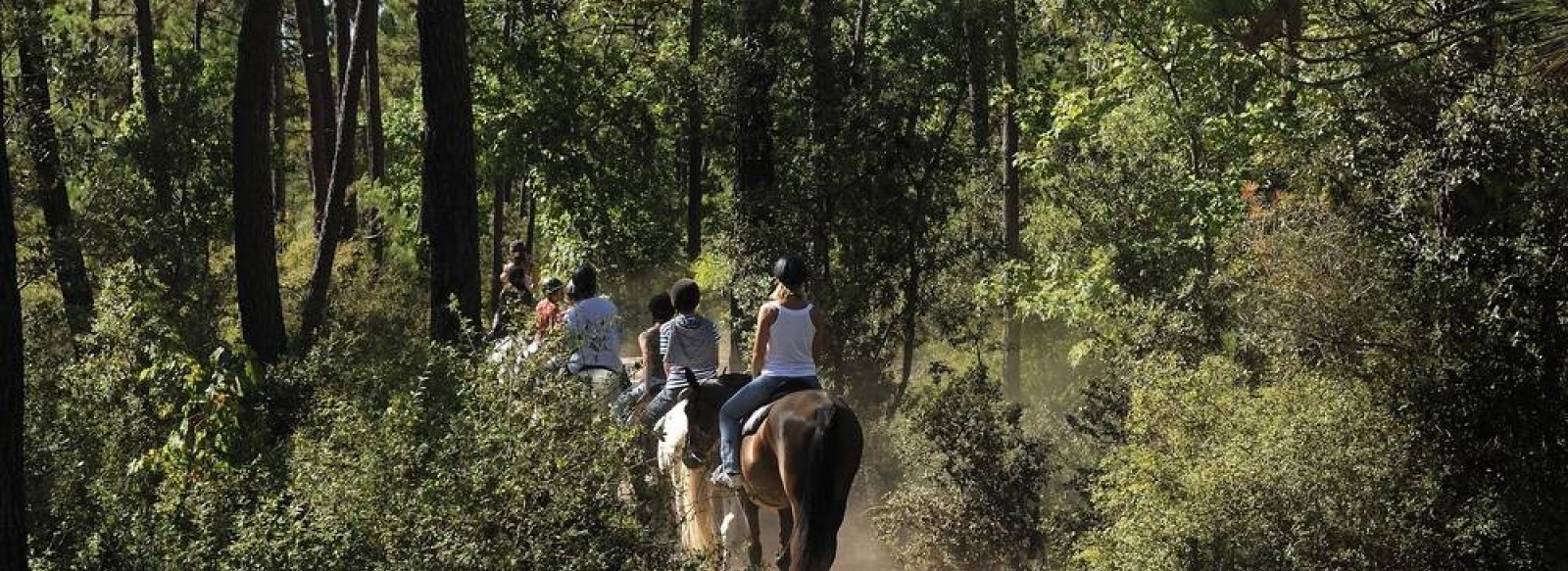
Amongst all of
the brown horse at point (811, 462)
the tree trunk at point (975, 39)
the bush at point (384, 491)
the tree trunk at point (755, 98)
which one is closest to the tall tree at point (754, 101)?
the tree trunk at point (755, 98)

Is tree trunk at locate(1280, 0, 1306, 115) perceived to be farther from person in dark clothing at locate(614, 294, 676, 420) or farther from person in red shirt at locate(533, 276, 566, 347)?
person in red shirt at locate(533, 276, 566, 347)

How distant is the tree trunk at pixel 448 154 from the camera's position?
566 inches

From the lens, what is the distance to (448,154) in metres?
14.5

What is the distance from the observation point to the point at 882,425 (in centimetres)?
1986

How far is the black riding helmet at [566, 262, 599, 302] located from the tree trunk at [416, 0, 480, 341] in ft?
5.59

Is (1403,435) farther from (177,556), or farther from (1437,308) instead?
(177,556)

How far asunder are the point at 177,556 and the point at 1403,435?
7598 millimetres

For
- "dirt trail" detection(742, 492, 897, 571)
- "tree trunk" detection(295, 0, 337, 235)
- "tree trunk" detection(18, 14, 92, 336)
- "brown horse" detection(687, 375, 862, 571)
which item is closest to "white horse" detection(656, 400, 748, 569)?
"brown horse" detection(687, 375, 862, 571)

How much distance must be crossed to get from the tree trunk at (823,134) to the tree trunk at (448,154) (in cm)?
646

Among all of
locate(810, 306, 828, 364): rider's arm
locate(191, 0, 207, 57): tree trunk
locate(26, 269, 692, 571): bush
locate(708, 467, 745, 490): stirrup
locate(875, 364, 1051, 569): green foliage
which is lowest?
locate(875, 364, 1051, 569): green foliage

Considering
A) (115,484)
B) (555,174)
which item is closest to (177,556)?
(115,484)

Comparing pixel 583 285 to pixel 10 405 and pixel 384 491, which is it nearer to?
pixel 384 491

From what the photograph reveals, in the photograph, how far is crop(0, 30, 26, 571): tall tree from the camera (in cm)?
706

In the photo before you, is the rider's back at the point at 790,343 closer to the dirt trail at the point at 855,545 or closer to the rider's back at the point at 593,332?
the rider's back at the point at 593,332
